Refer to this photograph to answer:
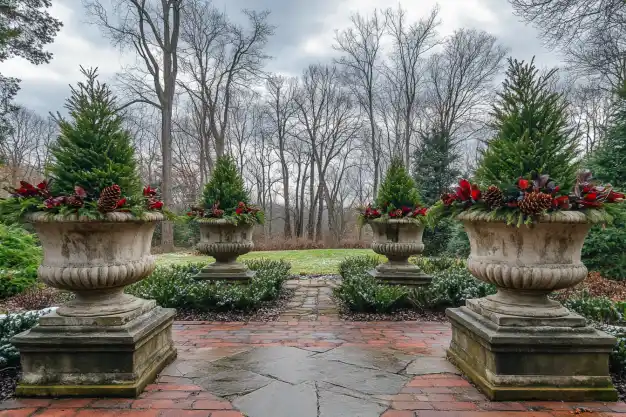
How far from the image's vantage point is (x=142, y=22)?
18.6m

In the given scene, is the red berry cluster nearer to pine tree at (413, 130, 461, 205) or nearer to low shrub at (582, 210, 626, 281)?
low shrub at (582, 210, 626, 281)

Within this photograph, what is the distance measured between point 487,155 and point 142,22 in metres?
19.9

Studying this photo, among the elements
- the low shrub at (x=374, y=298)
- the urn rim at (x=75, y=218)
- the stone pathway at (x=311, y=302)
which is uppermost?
the urn rim at (x=75, y=218)

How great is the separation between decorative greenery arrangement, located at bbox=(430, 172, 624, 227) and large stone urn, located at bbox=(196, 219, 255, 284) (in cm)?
495

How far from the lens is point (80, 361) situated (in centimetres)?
285

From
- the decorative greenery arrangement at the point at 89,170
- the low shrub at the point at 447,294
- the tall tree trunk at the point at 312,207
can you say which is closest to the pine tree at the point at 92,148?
the decorative greenery arrangement at the point at 89,170

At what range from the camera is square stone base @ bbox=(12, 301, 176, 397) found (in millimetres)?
2793

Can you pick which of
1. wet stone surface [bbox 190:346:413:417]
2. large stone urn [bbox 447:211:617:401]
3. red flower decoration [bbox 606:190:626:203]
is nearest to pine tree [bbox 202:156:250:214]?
wet stone surface [bbox 190:346:413:417]

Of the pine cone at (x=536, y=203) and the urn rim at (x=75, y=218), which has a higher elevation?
the pine cone at (x=536, y=203)

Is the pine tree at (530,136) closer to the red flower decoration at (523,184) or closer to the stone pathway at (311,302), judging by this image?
the red flower decoration at (523,184)

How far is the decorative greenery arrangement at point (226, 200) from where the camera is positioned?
23.6 feet

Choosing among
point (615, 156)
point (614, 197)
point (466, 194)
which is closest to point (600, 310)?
point (614, 197)

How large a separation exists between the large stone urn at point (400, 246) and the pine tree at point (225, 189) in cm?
272

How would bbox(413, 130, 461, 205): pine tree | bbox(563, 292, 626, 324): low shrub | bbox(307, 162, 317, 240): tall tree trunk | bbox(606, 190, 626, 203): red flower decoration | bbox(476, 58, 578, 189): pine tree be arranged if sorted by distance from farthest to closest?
1. bbox(307, 162, 317, 240): tall tree trunk
2. bbox(413, 130, 461, 205): pine tree
3. bbox(563, 292, 626, 324): low shrub
4. bbox(476, 58, 578, 189): pine tree
5. bbox(606, 190, 626, 203): red flower decoration
